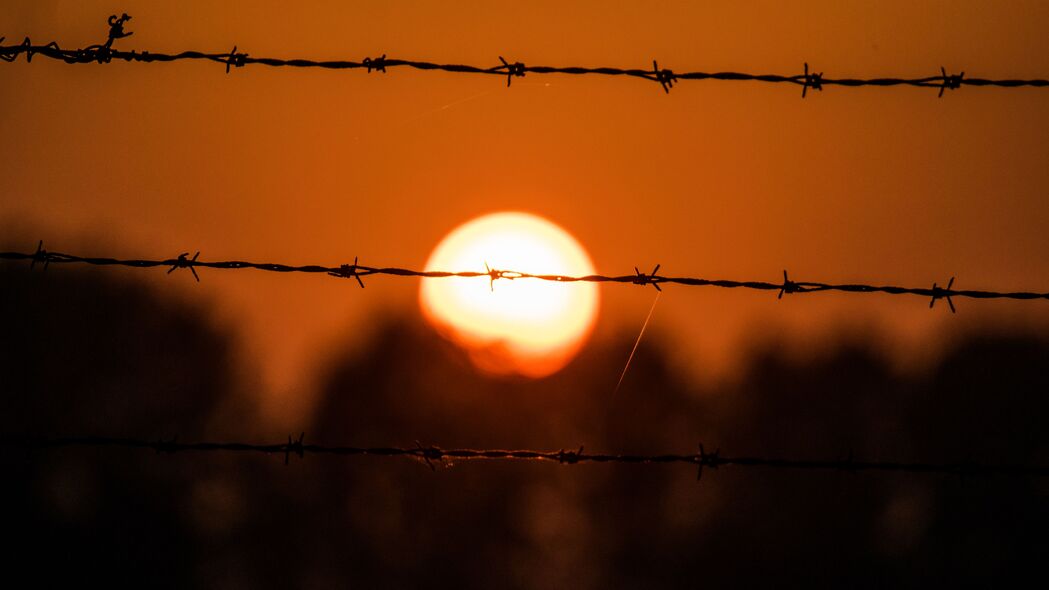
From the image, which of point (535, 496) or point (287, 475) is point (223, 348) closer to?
point (287, 475)

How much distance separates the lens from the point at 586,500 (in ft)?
69.3

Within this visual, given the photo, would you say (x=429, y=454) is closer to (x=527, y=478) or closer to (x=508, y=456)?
(x=508, y=456)

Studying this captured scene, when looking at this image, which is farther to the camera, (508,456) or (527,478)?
(527,478)

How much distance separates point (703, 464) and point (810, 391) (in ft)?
65.5

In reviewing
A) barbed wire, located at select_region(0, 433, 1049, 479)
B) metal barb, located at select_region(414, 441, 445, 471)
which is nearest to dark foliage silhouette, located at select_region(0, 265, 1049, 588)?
barbed wire, located at select_region(0, 433, 1049, 479)

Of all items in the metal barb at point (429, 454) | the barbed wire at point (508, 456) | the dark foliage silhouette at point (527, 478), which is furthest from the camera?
the dark foliage silhouette at point (527, 478)

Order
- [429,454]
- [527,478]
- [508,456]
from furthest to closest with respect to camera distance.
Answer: [527,478] → [429,454] → [508,456]

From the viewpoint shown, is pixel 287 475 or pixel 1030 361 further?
pixel 1030 361

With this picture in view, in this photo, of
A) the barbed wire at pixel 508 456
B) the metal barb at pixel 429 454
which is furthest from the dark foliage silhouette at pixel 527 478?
the metal barb at pixel 429 454

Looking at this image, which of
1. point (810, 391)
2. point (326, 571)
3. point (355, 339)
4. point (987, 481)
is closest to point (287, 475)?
point (326, 571)

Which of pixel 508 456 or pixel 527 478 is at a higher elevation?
pixel 527 478

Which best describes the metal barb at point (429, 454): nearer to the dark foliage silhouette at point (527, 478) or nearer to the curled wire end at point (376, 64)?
the curled wire end at point (376, 64)

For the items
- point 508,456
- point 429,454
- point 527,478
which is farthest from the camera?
point 527,478

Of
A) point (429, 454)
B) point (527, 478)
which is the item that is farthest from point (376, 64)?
point (527, 478)
